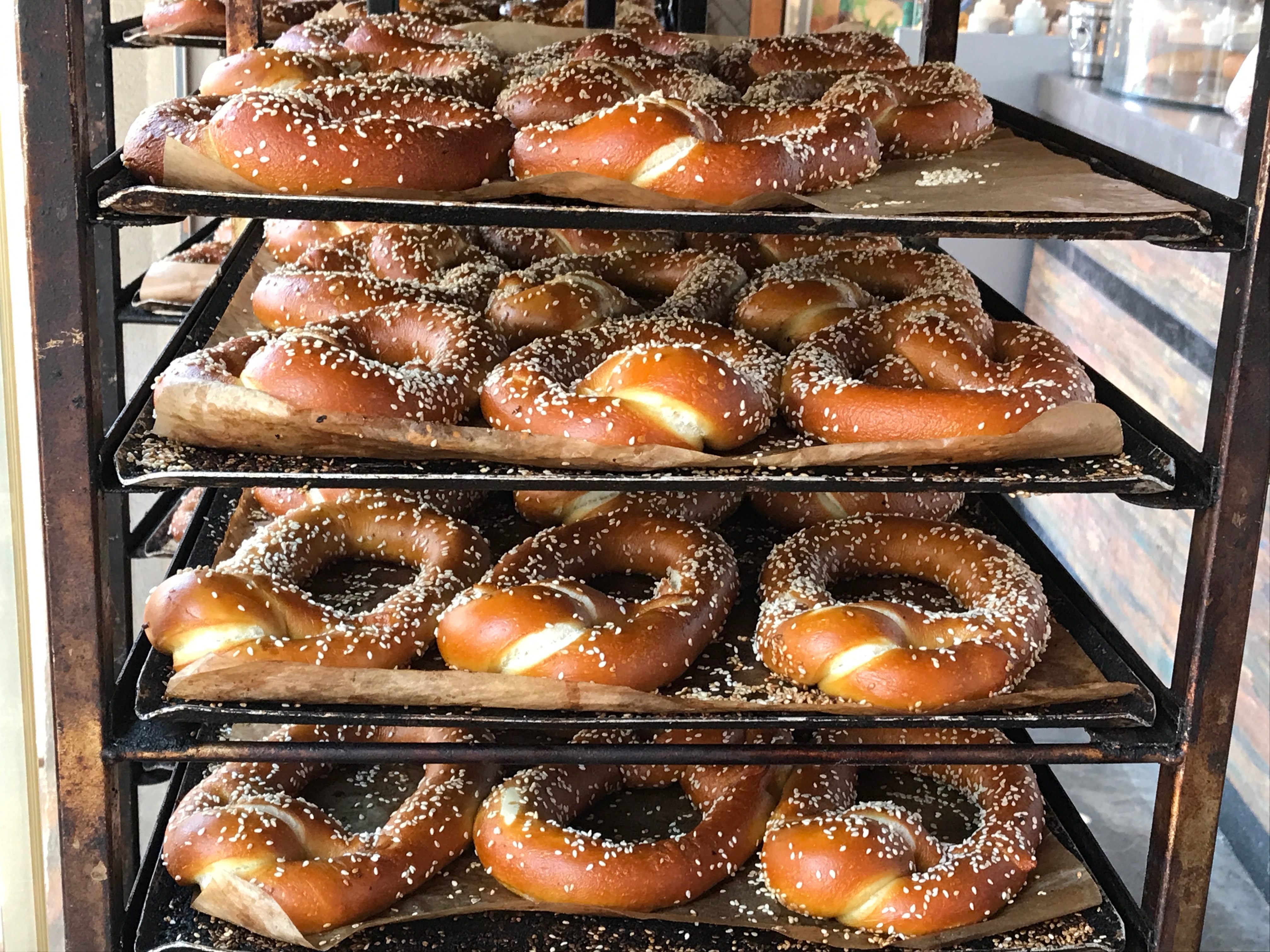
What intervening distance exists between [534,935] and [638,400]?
2.58ft

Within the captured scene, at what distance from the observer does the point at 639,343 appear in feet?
6.41

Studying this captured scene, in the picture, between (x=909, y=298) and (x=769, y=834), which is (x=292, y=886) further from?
(x=909, y=298)

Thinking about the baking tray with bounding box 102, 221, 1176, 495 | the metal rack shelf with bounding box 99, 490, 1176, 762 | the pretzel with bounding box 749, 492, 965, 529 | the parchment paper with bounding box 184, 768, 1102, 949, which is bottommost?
the parchment paper with bounding box 184, 768, 1102, 949

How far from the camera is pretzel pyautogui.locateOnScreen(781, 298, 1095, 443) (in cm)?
175

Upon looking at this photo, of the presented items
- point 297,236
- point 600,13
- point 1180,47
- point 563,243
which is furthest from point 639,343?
point 1180,47

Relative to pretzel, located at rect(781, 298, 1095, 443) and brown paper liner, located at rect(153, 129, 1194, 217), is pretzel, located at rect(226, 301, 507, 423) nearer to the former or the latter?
brown paper liner, located at rect(153, 129, 1194, 217)

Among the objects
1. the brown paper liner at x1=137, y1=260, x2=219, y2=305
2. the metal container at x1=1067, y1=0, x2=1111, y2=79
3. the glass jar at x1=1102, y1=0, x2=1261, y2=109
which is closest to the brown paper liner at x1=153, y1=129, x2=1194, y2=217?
the brown paper liner at x1=137, y1=260, x2=219, y2=305

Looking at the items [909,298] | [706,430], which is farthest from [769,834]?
[909,298]

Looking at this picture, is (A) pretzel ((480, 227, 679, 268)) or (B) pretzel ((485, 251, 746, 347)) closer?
(B) pretzel ((485, 251, 746, 347))

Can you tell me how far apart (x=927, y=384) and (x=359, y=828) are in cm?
112

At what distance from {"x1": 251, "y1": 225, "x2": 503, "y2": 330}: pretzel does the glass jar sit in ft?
10.8

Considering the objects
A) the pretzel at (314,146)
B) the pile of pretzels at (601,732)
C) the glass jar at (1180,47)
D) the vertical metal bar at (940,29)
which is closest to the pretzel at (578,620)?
the pile of pretzels at (601,732)

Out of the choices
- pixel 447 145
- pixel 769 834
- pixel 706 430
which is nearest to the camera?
pixel 447 145

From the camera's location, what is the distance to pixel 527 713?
1734mm
